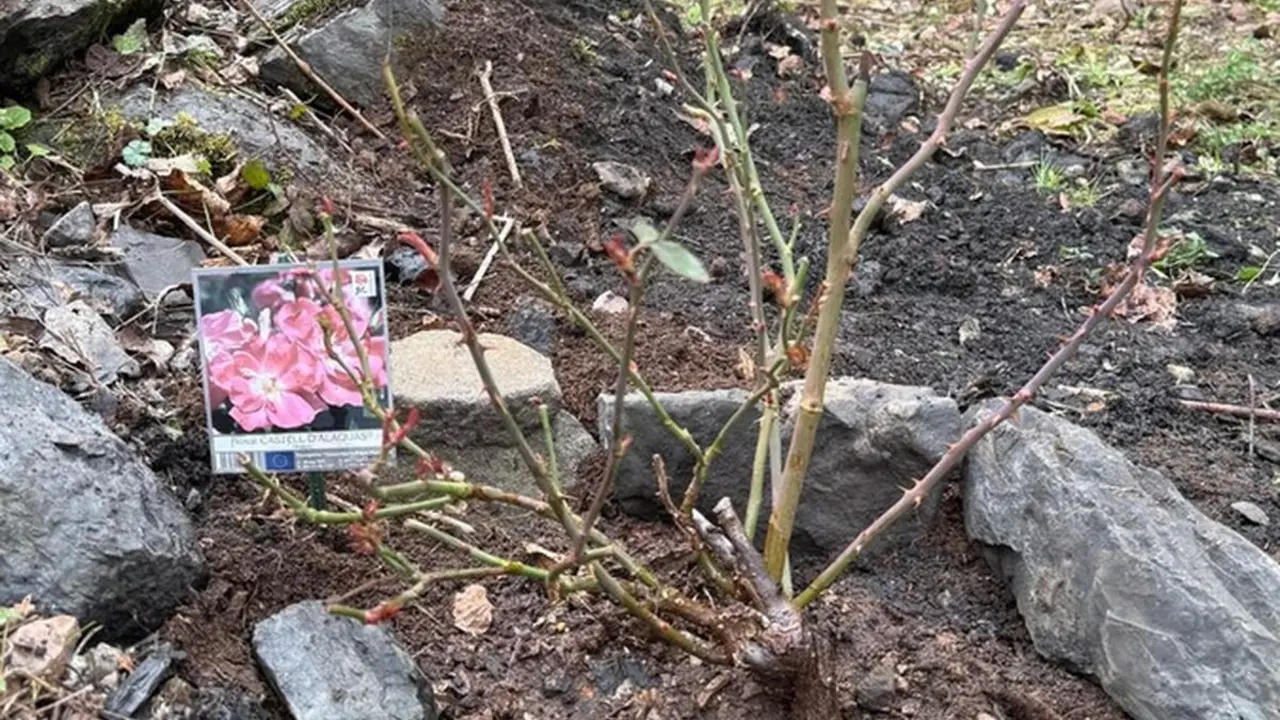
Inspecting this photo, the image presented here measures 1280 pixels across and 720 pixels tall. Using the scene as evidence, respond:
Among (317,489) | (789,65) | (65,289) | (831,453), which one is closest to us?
(317,489)

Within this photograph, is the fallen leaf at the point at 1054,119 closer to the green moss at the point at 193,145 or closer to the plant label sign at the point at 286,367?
the green moss at the point at 193,145

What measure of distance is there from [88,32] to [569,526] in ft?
7.86

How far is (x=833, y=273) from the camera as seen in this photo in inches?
66.7

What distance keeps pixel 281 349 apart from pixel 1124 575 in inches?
51.7

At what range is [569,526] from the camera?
1519 mm

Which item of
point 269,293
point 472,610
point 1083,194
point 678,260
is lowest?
point 472,610

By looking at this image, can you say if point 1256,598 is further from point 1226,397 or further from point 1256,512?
point 1226,397

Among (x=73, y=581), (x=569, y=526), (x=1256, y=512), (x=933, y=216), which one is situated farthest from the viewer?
(x=933, y=216)

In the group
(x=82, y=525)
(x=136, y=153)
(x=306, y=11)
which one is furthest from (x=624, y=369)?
(x=306, y=11)

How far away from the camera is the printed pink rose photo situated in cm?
183

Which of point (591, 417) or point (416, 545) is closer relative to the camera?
point (416, 545)

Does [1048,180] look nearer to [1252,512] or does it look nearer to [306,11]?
[1252,512]

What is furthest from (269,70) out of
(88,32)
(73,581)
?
(73,581)

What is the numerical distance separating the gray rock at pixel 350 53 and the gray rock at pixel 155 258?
975 millimetres
